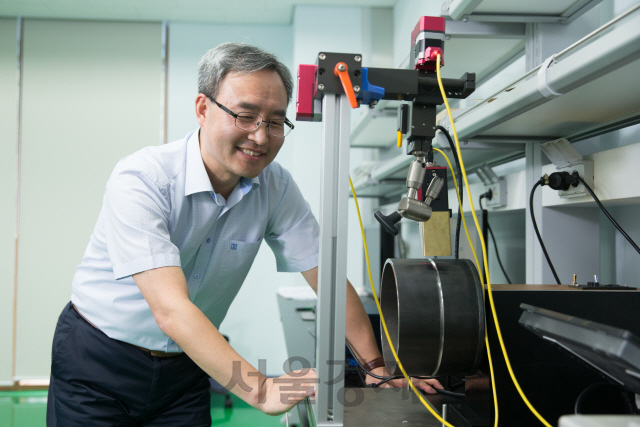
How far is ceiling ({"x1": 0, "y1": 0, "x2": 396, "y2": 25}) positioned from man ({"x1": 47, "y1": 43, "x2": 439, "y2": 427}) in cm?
246

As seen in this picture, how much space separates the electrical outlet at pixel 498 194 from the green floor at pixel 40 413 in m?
2.01

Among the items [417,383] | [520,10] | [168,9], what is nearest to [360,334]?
[417,383]

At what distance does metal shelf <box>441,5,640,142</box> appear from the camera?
583mm

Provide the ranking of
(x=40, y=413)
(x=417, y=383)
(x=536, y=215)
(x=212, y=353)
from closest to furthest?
(x=212, y=353), (x=417, y=383), (x=536, y=215), (x=40, y=413)

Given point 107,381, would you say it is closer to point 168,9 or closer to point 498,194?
point 498,194

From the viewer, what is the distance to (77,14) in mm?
3363

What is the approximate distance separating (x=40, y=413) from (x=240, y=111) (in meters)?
2.95

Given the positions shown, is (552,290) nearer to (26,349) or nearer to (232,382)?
(232,382)

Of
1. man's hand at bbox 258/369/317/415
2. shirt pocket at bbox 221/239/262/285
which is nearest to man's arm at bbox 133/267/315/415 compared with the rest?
man's hand at bbox 258/369/317/415

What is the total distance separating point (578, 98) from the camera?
0.79 m

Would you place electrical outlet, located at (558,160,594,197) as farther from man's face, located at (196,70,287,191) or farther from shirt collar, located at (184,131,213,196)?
shirt collar, located at (184,131,213,196)

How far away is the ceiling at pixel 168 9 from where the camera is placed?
322cm

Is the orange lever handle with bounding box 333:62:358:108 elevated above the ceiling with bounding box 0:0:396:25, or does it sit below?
below

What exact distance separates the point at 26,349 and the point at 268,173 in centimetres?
316
